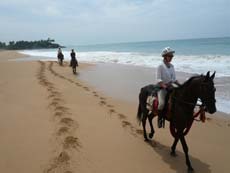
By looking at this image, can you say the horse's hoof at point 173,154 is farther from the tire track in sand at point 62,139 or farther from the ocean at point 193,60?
the ocean at point 193,60

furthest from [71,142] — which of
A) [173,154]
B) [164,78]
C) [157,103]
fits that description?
[164,78]

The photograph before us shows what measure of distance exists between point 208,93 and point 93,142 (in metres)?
2.77

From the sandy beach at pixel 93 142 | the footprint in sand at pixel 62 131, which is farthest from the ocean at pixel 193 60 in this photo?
the footprint in sand at pixel 62 131

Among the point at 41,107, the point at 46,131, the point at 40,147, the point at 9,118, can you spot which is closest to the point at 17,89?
the point at 41,107

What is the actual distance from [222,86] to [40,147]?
9.16 meters

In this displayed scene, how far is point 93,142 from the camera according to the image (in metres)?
6.02

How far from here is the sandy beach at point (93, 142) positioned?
498cm

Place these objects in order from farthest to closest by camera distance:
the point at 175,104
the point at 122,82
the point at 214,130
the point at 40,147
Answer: the point at 122,82 < the point at 214,130 < the point at 40,147 < the point at 175,104

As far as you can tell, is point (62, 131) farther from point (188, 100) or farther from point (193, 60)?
point (193, 60)

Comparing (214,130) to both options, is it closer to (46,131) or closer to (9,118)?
(46,131)

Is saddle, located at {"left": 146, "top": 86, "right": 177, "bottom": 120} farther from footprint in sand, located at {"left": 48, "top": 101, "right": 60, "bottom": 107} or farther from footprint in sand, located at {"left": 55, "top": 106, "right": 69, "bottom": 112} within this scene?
footprint in sand, located at {"left": 48, "top": 101, "right": 60, "bottom": 107}

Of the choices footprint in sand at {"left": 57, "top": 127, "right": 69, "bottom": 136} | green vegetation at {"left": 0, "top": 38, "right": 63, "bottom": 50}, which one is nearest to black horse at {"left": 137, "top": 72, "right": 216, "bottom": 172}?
footprint in sand at {"left": 57, "top": 127, "right": 69, "bottom": 136}

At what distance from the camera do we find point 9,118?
301 inches

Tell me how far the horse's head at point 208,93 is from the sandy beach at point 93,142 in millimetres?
1304
